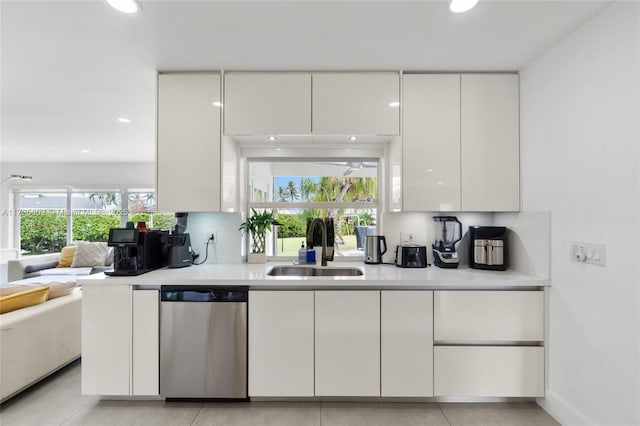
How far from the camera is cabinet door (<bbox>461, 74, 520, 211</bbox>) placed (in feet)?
7.32

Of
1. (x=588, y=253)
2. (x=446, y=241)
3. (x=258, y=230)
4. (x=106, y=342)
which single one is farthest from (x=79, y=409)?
(x=588, y=253)

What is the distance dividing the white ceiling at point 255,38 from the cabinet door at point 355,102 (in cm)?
9

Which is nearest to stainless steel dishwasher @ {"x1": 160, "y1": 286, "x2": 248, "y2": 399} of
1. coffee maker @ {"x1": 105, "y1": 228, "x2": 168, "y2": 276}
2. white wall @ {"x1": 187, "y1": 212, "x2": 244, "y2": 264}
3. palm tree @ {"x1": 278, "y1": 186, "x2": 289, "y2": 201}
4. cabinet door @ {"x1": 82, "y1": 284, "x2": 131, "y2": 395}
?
cabinet door @ {"x1": 82, "y1": 284, "x2": 131, "y2": 395}

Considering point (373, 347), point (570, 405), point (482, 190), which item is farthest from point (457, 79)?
point (570, 405)

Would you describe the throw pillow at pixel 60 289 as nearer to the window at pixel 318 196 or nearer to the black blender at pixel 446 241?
the window at pixel 318 196

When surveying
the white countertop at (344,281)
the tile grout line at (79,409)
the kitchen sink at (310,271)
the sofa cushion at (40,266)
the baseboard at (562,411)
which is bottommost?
the tile grout line at (79,409)

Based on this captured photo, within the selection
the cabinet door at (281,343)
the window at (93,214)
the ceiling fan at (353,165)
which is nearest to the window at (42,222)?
the window at (93,214)

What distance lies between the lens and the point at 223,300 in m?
1.99

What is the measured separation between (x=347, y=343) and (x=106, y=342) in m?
1.56

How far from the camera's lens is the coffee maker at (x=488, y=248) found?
2219 mm

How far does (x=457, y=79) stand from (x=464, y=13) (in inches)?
26.2

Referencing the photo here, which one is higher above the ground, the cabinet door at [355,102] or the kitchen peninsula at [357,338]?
the cabinet door at [355,102]

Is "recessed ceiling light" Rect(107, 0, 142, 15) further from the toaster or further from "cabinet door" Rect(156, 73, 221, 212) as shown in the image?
the toaster

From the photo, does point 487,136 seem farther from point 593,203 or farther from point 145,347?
→ point 145,347
